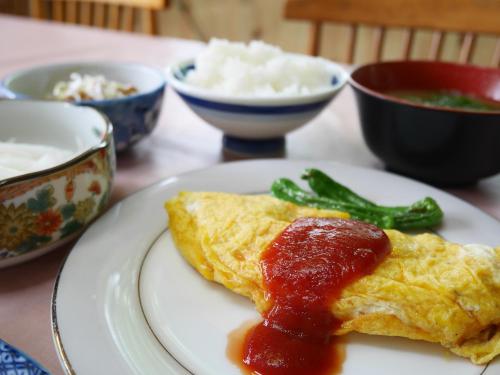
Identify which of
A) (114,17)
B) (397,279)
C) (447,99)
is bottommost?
(397,279)

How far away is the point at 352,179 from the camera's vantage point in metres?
1.46

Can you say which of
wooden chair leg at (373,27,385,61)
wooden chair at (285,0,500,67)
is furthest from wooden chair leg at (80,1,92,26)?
wooden chair leg at (373,27,385,61)

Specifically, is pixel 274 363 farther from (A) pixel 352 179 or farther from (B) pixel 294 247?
(A) pixel 352 179

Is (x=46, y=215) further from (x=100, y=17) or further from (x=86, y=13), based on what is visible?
(x=86, y=13)

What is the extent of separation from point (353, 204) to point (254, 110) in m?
0.44

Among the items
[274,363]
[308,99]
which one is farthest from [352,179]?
[274,363]

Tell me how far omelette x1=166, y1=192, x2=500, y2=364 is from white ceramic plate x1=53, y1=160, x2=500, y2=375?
0.04 m

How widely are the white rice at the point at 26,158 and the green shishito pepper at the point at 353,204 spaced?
584 millimetres

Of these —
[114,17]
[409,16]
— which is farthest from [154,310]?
[114,17]

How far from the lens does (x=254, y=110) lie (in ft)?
4.97

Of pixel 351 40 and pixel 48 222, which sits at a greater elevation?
pixel 351 40

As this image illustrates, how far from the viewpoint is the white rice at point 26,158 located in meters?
1.11

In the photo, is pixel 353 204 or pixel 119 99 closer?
pixel 353 204

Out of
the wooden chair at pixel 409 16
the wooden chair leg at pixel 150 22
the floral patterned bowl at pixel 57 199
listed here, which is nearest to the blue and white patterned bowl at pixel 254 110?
the floral patterned bowl at pixel 57 199
